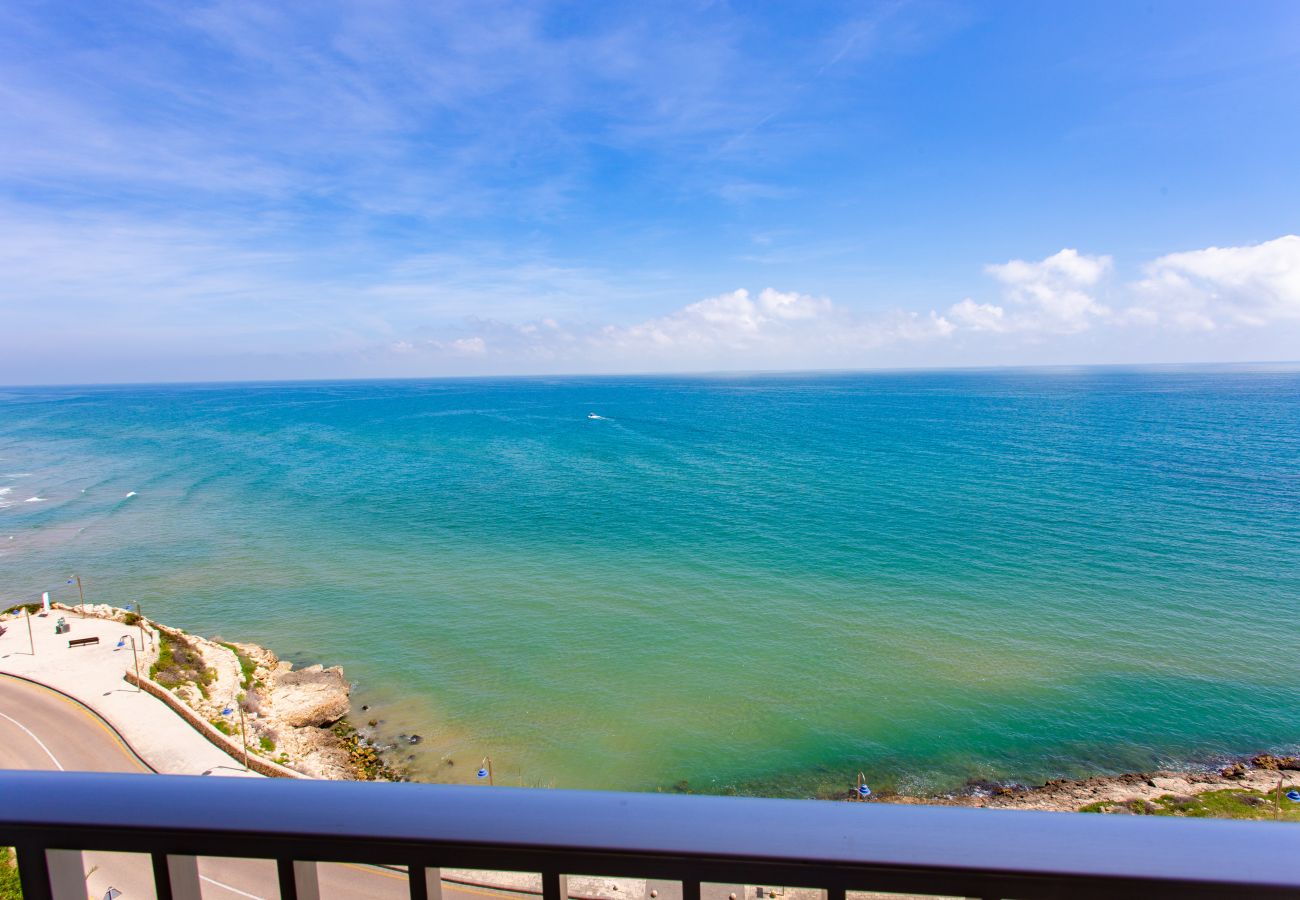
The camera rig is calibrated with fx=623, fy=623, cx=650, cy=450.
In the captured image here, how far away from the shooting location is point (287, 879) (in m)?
1.25

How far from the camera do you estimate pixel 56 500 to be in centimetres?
5938

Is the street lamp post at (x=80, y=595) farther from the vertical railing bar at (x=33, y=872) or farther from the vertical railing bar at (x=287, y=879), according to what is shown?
the vertical railing bar at (x=287, y=879)

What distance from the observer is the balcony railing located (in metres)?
1.06

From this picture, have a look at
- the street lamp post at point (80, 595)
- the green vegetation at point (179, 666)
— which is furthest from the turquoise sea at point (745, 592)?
the green vegetation at point (179, 666)

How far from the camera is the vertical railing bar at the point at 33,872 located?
4.01 ft

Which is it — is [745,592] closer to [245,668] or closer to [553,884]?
[245,668]

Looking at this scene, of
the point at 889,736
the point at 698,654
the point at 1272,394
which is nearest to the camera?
the point at 889,736

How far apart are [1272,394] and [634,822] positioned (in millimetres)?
211858

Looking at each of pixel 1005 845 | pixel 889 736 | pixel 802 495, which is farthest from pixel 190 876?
pixel 802 495

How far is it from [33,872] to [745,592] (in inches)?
1457

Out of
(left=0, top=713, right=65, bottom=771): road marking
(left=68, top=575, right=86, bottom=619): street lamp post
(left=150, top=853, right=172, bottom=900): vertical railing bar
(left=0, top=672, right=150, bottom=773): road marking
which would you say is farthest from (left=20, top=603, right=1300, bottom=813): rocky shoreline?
(left=150, top=853, right=172, bottom=900): vertical railing bar

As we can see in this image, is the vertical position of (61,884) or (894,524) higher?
(61,884)

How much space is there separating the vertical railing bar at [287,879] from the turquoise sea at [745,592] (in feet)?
74.4

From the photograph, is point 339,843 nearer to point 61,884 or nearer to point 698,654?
point 61,884
